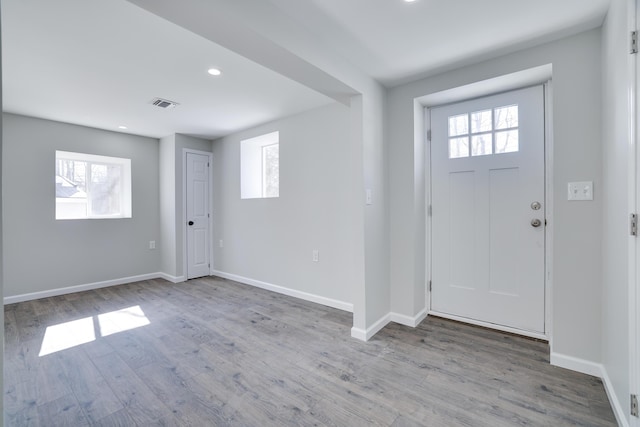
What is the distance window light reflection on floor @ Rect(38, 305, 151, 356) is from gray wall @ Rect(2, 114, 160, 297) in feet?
4.52

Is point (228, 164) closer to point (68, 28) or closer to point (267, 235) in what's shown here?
point (267, 235)

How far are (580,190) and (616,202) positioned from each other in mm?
418

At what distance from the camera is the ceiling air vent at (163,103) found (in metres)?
3.21

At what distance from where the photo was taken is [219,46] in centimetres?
221

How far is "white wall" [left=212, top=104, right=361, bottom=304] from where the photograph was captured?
329cm

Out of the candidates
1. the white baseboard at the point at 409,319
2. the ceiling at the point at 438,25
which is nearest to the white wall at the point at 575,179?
the ceiling at the point at 438,25

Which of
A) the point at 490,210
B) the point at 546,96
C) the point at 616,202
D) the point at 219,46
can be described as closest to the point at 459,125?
the point at 546,96

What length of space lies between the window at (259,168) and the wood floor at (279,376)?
78.4 inches

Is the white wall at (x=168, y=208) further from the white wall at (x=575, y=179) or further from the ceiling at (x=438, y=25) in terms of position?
the white wall at (x=575, y=179)

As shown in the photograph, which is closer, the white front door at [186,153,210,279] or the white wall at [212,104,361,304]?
the white wall at [212,104,361,304]

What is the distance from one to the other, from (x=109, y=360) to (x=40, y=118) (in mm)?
3369

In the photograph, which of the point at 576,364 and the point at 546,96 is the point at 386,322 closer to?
the point at 576,364

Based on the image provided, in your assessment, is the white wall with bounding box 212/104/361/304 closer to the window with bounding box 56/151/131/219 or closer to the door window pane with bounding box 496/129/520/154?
the door window pane with bounding box 496/129/520/154

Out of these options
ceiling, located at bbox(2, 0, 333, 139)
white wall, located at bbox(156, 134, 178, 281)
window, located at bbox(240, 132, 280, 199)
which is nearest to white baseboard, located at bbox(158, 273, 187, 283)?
white wall, located at bbox(156, 134, 178, 281)
